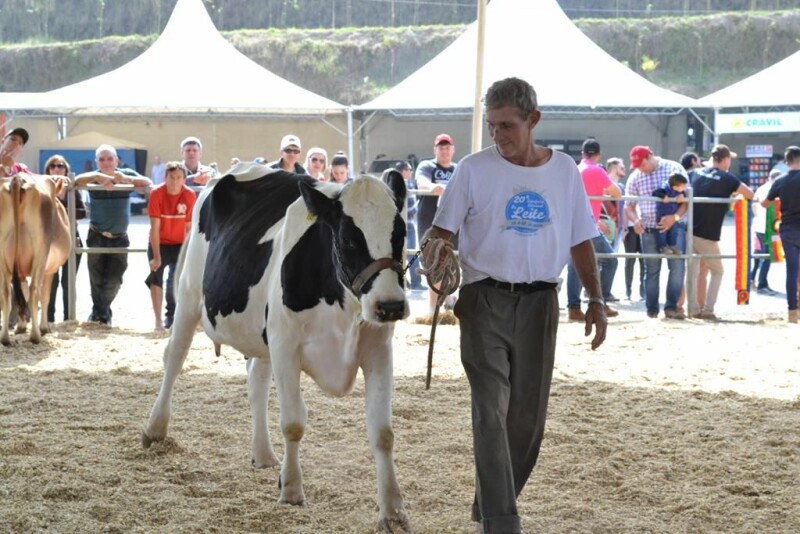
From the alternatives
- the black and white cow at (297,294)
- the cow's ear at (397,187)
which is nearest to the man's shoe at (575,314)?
the black and white cow at (297,294)

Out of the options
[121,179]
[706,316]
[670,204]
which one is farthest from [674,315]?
[121,179]

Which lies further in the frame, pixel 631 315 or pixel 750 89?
pixel 750 89

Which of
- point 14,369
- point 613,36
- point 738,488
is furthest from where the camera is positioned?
point 613,36

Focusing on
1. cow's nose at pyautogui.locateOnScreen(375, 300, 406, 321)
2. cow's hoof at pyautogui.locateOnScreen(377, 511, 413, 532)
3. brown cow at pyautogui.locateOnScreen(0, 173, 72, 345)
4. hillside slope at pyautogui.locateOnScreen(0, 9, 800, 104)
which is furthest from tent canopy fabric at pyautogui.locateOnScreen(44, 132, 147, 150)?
cow's nose at pyautogui.locateOnScreen(375, 300, 406, 321)

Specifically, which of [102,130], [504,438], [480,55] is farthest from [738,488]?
[102,130]

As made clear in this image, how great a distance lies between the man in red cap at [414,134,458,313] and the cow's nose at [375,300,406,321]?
6736 mm

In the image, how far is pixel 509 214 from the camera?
3.85 metres

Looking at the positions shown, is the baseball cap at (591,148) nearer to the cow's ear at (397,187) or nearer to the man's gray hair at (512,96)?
the cow's ear at (397,187)

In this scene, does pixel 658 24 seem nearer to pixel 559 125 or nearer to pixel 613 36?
pixel 613 36

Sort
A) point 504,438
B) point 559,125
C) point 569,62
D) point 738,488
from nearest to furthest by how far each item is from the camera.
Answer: point 504,438 < point 738,488 < point 569,62 < point 559,125

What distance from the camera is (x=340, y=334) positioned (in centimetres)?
443

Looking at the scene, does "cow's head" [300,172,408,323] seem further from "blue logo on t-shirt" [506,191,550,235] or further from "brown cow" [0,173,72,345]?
"brown cow" [0,173,72,345]

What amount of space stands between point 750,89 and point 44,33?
28401 mm

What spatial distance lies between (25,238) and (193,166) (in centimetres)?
237
